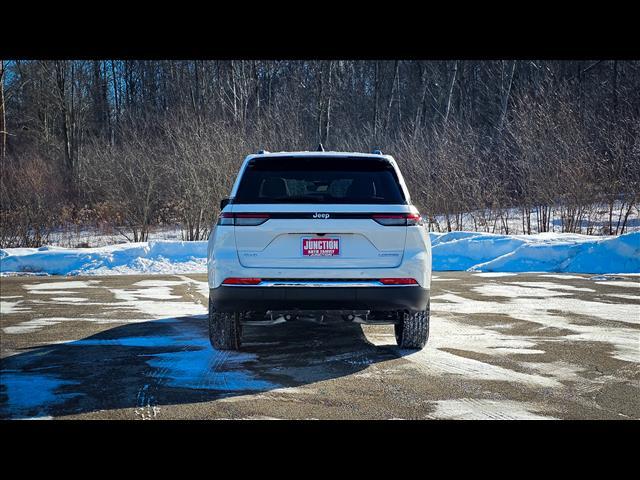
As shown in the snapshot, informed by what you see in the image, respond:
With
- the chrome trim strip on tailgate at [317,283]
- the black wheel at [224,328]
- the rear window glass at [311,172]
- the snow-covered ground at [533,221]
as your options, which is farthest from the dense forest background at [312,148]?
the chrome trim strip on tailgate at [317,283]

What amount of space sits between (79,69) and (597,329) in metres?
38.0

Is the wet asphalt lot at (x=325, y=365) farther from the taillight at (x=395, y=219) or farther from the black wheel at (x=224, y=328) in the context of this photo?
the taillight at (x=395, y=219)

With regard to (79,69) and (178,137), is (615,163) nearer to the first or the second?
(178,137)

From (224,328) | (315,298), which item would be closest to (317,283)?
(315,298)

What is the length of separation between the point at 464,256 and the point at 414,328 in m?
10.9

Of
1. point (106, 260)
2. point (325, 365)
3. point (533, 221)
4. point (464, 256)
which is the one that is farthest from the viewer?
point (533, 221)

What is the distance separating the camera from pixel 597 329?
743 centimetres

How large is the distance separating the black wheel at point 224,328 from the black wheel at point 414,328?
1.59 m

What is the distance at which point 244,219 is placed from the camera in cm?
544

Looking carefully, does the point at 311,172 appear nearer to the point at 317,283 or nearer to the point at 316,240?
the point at 316,240

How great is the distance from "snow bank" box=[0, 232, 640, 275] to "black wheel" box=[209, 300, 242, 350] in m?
9.64

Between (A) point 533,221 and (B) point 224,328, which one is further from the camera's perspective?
(A) point 533,221
